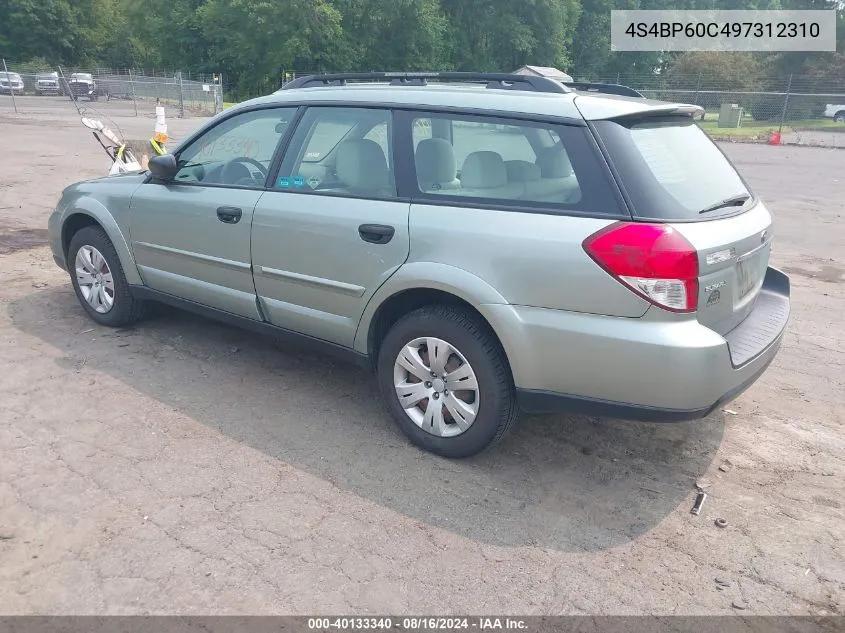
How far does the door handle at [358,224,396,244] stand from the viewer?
11.6ft

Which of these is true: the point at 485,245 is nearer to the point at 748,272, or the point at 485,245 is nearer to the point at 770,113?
the point at 748,272

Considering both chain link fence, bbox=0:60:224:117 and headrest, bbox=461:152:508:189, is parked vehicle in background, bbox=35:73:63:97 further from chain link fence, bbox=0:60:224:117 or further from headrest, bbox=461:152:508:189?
headrest, bbox=461:152:508:189

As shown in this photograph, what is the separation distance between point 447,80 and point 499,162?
868mm

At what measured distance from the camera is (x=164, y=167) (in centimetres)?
452

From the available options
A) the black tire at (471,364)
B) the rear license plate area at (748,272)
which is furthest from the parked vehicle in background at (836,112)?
the black tire at (471,364)

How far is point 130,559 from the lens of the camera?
2.80 metres

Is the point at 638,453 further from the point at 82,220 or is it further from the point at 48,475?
the point at 82,220

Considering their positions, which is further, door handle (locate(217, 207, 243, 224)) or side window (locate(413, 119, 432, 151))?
door handle (locate(217, 207, 243, 224))

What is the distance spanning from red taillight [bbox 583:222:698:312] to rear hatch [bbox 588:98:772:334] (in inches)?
1.6

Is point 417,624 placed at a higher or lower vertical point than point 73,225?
lower

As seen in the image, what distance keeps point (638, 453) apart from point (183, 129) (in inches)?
931

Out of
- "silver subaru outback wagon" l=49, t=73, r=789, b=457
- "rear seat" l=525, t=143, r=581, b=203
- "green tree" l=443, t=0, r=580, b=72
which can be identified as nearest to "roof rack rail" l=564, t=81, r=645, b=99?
"silver subaru outback wagon" l=49, t=73, r=789, b=457

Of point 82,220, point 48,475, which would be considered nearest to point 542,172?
point 48,475

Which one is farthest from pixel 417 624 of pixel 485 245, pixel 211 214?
pixel 211 214
